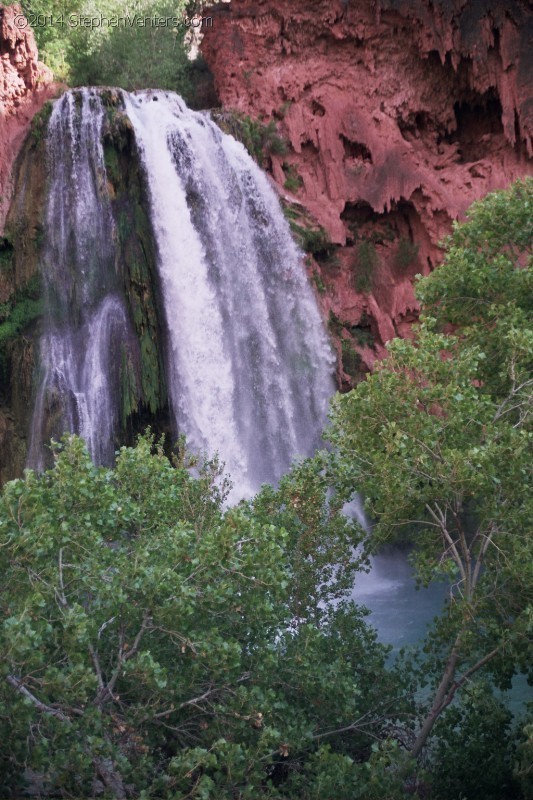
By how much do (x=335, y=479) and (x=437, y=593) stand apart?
10.5 m

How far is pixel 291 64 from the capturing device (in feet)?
85.2

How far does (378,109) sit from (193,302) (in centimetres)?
1006

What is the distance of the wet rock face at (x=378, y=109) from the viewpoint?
24781mm

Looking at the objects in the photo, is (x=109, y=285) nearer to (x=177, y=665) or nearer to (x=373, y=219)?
(x=373, y=219)

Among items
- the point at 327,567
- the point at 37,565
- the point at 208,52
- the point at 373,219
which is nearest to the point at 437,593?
the point at 327,567

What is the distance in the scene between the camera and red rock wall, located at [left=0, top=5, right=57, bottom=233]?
21172 mm

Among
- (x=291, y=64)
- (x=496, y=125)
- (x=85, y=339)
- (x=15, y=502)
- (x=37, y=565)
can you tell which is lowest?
(x=37, y=565)

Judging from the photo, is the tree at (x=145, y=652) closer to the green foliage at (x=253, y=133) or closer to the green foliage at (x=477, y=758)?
the green foliage at (x=477, y=758)

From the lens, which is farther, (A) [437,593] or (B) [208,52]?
(B) [208,52]

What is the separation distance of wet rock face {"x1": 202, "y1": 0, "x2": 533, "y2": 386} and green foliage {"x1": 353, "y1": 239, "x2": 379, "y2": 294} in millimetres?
36

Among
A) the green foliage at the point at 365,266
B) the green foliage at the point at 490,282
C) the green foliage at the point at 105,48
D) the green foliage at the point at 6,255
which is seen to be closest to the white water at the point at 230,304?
the green foliage at the point at 365,266

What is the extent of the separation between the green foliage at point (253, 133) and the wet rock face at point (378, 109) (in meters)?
0.43

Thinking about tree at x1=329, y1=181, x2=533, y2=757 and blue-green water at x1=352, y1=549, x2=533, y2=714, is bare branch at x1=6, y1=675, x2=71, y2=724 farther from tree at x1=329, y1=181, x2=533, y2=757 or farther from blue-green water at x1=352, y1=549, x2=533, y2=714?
blue-green water at x1=352, y1=549, x2=533, y2=714

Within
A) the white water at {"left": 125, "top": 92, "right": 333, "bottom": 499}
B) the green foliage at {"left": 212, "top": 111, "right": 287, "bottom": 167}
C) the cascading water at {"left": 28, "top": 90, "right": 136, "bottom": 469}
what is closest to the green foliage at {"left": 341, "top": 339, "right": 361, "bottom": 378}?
the white water at {"left": 125, "top": 92, "right": 333, "bottom": 499}
